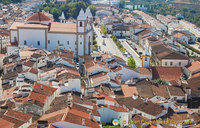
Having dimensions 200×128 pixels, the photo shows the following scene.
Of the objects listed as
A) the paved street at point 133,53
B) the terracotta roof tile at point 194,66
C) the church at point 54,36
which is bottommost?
the paved street at point 133,53

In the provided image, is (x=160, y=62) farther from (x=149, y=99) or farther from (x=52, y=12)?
(x=52, y=12)

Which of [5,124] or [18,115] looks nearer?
[5,124]

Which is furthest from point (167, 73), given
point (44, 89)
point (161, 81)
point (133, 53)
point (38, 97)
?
point (38, 97)

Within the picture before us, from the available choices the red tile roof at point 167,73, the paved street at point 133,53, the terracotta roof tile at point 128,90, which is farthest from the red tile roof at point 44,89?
the paved street at point 133,53

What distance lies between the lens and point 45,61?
44469 millimetres

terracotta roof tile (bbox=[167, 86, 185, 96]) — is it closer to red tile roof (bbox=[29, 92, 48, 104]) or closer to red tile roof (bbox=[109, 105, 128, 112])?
red tile roof (bbox=[109, 105, 128, 112])

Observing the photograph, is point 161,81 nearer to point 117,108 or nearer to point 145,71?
point 145,71

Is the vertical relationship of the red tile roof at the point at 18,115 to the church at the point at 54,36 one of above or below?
below

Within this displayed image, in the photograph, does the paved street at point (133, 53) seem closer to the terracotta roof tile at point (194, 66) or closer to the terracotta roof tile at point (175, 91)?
the terracotta roof tile at point (194, 66)

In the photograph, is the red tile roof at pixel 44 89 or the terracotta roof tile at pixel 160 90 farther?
the terracotta roof tile at pixel 160 90

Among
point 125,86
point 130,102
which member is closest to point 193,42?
point 125,86

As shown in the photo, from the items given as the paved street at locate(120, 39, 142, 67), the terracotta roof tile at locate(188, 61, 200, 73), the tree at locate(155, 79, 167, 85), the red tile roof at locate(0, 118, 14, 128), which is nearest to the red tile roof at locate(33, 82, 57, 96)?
the red tile roof at locate(0, 118, 14, 128)

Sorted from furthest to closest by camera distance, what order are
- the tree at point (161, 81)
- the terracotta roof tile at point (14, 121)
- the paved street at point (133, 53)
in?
1. the paved street at point (133, 53)
2. the tree at point (161, 81)
3. the terracotta roof tile at point (14, 121)

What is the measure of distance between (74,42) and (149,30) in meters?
28.6
